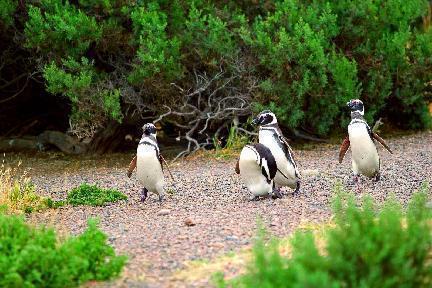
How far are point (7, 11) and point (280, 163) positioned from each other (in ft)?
16.5

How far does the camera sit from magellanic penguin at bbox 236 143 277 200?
7.81 m

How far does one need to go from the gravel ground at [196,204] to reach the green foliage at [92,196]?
0.13 m

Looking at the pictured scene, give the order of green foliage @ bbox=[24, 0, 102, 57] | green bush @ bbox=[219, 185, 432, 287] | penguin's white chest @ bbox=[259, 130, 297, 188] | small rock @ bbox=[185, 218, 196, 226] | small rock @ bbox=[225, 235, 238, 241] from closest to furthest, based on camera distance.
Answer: green bush @ bbox=[219, 185, 432, 287] < small rock @ bbox=[225, 235, 238, 241] < small rock @ bbox=[185, 218, 196, 226] < penguin's white chest @ bbox=[259, 130, 297, 188] < green foliage @ bbox=[24, 0, 102, 57]

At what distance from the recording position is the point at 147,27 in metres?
11.2

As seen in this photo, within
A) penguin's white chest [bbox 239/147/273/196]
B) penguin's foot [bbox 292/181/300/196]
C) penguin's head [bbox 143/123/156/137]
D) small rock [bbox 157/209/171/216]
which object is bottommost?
penguin's foot [bbox 292/181/300/196]

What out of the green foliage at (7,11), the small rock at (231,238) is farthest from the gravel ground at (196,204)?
the green foliage at (7,11)

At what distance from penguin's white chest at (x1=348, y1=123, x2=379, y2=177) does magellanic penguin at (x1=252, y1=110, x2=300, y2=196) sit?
76 centimetres

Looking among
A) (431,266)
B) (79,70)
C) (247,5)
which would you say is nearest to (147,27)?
(79,70)

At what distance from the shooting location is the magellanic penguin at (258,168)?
25.6ft

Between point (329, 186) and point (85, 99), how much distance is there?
410 cm

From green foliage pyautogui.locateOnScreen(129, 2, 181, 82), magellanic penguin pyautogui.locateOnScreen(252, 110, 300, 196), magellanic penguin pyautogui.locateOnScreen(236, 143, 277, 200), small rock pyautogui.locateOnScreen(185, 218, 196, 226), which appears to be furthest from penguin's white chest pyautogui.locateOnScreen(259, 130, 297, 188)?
green foliage pyautogui.locateOnScreen(129, 2, 181, 82)

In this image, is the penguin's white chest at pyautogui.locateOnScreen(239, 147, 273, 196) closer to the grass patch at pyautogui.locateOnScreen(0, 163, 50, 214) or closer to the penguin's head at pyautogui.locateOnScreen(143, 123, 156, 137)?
the penguin's head at pyautogui.locateOnScreen(143, 123, 156, 137)

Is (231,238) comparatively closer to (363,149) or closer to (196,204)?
(196,204)

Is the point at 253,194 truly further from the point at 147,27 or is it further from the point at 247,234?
the point at 147,27
